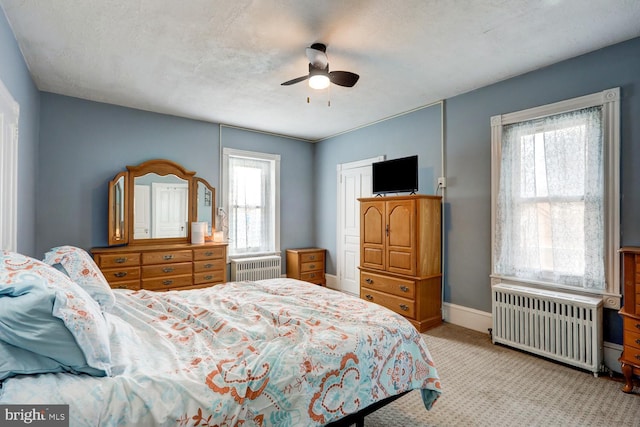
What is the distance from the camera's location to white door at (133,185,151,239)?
161 inches

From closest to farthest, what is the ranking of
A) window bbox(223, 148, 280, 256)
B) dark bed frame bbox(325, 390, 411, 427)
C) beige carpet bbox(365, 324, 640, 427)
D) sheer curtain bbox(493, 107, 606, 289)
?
dark bed frame bbox(325, 390, 411, 427) → beige carpet bbox(365, 324, 640, 427) → sheer curtain bbox(493, 107, 606, 289) → window bbox(223, 148, 280, 256)

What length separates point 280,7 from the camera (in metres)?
2.15

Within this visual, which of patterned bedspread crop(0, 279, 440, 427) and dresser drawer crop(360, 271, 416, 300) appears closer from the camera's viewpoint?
patterned bedspread crop(0, 279, 440, 427)

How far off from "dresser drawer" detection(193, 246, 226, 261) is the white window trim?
181cm

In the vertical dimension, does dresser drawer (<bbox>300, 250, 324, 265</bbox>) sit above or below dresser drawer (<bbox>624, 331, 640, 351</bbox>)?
above

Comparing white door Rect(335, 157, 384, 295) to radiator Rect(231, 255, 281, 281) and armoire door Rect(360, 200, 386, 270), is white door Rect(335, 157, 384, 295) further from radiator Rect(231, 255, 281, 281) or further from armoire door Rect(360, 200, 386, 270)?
radiator Rect(231, 255, 281, 281)

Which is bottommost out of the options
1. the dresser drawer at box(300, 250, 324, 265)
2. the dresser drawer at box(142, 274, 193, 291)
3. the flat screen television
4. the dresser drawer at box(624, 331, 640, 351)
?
the dresser drawer at box(624, 331, 640, 351)

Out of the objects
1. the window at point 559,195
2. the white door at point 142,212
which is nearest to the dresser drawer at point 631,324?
the window at point 559,195

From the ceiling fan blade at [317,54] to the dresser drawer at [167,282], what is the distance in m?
3.08

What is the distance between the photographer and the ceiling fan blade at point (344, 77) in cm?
267

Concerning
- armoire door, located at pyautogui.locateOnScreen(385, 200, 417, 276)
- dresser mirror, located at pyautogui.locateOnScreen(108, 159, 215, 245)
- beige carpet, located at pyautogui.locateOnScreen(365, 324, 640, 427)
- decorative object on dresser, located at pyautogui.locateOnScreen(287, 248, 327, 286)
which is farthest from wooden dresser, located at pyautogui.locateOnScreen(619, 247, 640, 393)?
dresser mirror, located at pyautogui.locateOnScreen(108, 159, 215, 245)

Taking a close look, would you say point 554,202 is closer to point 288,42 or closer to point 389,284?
point 389,284

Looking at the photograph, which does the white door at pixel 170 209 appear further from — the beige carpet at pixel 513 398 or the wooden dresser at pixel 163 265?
the beige carpet at pixel 513 398

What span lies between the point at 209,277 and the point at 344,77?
3142mm
